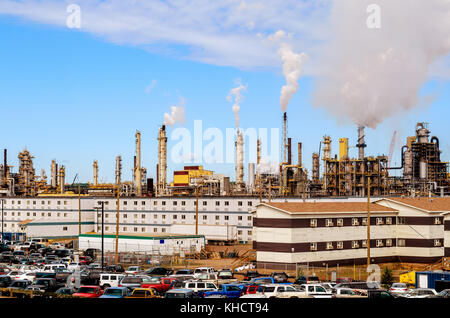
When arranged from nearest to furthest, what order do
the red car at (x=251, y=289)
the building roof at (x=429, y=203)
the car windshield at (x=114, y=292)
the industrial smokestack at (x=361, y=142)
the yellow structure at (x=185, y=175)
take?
the car windshield at (x=114, y=292) → the red car at (x=251, y=289) → the building roof at (x=429, y=203) → the industrial smokestack at (x=361, y=142) → the yellow structure at (x=185, y=175)

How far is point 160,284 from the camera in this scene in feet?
137

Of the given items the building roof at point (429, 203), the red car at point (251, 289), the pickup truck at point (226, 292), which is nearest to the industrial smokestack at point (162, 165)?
the building roof at point (429, 203)

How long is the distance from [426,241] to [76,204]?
69163mm

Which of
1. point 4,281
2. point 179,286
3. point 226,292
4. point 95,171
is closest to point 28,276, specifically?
point 4,281

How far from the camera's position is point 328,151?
11812 centimetres

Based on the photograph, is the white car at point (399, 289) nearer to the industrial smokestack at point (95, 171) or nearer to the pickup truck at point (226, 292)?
the pickup truck at point (226, 292)

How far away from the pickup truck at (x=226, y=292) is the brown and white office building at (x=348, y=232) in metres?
20.9

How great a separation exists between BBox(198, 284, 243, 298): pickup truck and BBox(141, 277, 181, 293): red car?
506 centimetres

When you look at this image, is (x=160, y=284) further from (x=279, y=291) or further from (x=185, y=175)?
(x=185, y=175)

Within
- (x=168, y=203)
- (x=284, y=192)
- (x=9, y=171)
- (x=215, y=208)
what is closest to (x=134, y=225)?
(x=168, y=203)

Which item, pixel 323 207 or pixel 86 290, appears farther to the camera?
pixel 323 207

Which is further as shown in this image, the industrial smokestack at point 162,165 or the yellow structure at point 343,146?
the industrial smokestack at point 162,165

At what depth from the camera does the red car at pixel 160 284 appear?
40716 millimetres
